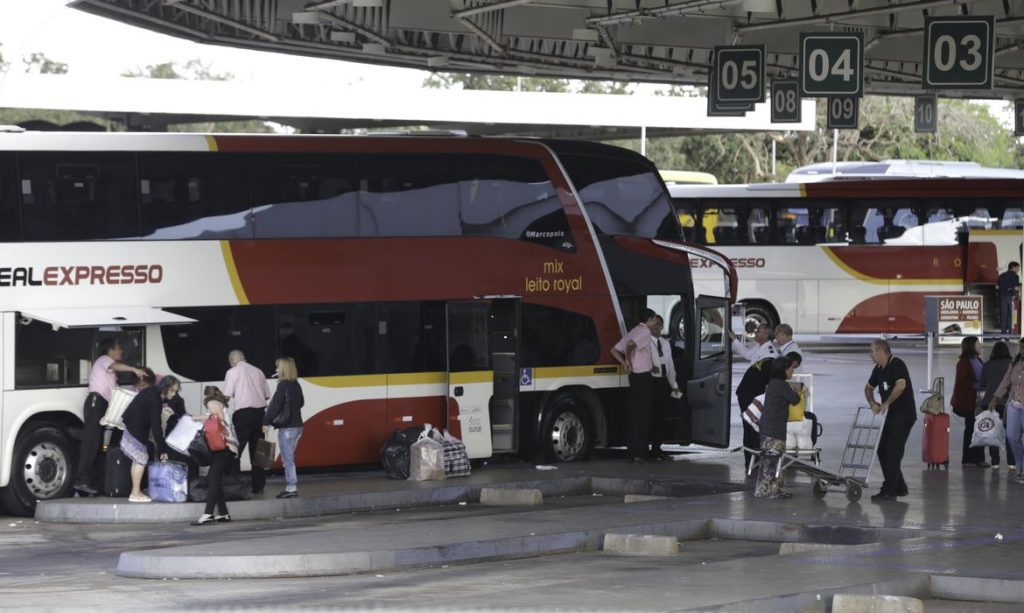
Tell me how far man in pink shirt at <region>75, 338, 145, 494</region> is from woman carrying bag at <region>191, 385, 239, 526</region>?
1.31 m

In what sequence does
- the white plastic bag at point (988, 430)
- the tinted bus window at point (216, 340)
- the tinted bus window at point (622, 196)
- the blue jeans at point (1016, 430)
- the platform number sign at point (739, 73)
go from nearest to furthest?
the blue jeans at point (1016, 430), the tinted bus window at point (216, 340), the white plastic bag at point (988, 430), the tinted bus window at point (622, 196), the platform number sign at point (739, 73)

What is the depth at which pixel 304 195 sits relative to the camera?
1903cm

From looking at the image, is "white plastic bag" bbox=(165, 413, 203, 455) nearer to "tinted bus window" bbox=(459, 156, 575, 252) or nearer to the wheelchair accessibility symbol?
"tinted bus window" bbox=(459, 156, 575, 252)

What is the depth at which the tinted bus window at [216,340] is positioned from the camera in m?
18.1

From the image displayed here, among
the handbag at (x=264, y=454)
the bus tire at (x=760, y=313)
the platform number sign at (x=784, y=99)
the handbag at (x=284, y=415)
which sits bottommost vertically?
the handbag at (x=264, y=454)

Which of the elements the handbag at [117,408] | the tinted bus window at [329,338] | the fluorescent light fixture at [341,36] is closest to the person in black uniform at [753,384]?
the tinted bus window at [329,338]

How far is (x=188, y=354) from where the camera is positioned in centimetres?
1819

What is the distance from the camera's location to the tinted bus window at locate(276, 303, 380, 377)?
18891mm

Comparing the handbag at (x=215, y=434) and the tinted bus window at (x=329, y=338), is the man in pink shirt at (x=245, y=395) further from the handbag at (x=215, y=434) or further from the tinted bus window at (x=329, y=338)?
the handbag at (x=215, y=434)

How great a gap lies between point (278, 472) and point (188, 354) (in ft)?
8.46

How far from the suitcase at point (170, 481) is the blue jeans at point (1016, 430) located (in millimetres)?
9112

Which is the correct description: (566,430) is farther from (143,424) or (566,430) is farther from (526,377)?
(143,424)

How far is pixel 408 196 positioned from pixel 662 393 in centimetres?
440

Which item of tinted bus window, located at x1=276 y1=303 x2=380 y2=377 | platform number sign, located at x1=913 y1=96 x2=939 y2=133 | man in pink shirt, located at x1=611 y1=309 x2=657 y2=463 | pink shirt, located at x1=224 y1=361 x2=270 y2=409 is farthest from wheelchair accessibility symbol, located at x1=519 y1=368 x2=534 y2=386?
platform number sign, located at x1=913 y1=96 x2=939 y2=133
